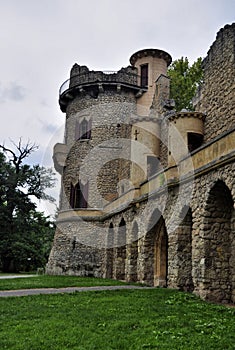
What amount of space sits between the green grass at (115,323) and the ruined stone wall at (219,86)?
7901mm

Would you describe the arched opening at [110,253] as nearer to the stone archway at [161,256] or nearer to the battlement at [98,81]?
the stone archway at [161,256]

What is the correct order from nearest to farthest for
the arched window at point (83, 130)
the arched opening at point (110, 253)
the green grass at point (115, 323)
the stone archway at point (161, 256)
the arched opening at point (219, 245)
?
the green grass at point (115, 323)
the arched opening at point (219, 245)
the stone archway at point (161, 256)
the arched opening at point (110, 253)
the arched window at point (83, 130)

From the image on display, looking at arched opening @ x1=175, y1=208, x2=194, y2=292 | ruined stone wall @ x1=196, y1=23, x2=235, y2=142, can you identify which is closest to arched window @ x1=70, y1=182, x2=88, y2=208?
ruined stone wall @ x1=196, y1=23, x2=235, y2=142

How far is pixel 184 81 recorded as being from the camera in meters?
31.9

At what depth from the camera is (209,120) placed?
1756cm

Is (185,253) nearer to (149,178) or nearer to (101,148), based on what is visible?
(149,178)

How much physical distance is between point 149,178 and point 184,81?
1728cm

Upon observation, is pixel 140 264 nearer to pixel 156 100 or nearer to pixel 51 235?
pixel 156 100

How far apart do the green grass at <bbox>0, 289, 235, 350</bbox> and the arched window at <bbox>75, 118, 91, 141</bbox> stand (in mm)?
17309

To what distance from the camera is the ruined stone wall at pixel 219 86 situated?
51.9 feet

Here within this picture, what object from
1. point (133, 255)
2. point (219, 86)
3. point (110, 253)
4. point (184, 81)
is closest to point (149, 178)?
point (133, 255)

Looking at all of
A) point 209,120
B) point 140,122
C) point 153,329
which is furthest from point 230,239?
point 140,122

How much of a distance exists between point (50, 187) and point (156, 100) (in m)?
15.1

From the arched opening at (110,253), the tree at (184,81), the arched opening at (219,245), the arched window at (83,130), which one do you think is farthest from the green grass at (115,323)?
the tree at (184,81)
